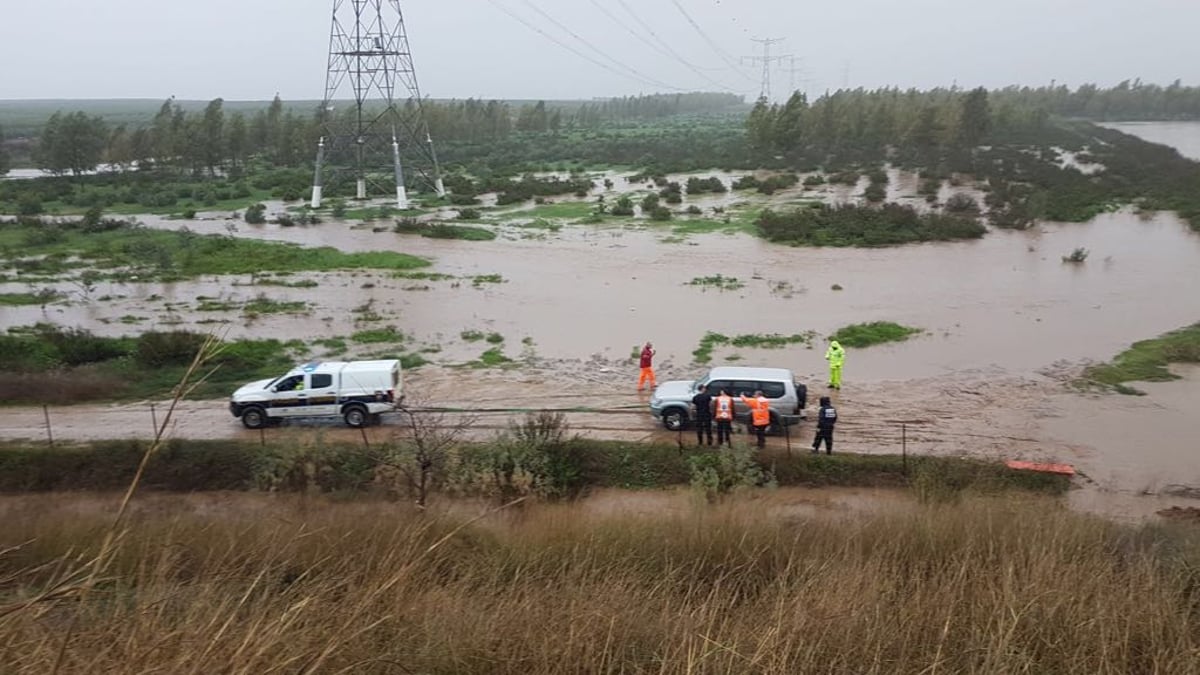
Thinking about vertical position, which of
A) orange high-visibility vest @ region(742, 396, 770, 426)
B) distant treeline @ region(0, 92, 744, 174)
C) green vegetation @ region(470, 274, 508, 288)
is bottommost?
orange high-visibility vest @ region(742, 396, 770, 426)

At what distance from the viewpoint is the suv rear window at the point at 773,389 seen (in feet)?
49.5

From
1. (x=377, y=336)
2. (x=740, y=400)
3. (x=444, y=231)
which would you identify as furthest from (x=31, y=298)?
(x=740, y=400)

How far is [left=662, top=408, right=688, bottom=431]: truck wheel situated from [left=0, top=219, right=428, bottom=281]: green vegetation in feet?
61.3

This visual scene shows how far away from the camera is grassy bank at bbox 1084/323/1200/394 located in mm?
18594

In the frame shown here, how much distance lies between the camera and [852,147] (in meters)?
78.1

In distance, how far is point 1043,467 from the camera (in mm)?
13391

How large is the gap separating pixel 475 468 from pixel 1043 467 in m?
9.47

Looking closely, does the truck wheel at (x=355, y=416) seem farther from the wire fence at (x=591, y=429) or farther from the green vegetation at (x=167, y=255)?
the green vegetation at (x=167, y=255)

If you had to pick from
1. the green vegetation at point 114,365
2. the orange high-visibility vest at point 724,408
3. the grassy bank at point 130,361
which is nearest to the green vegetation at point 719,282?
the grassy bank at point 130,361

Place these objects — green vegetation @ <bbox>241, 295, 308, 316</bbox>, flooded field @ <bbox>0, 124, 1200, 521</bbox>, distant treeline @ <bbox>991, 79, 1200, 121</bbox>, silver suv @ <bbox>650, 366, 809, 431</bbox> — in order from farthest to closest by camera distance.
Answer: distant treeline @ <bbox>991, 79, 1200, 121</bbox> < green vegetation @ <bbox>241, 295, 308, 316</bbox> < flooded field @ <bbox>0, 124, 1200, 521</bbox> < silver suv @ <bbox>650, 366, 809, 431</bbox>

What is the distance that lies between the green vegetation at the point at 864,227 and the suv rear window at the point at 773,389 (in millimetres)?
21178

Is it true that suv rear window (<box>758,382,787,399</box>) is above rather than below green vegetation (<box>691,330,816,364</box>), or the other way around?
above

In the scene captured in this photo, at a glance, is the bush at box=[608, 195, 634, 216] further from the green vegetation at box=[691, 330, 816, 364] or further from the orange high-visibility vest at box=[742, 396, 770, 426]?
the orange high-visibility vest at box=[742, 396, 770, 426]

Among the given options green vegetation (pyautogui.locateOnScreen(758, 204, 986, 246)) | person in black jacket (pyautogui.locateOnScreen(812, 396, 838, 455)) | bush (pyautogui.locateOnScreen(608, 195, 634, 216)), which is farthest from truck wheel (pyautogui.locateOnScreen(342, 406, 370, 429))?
bush (pyautogui.locateOnScreen(608, 195, 634, 216))
